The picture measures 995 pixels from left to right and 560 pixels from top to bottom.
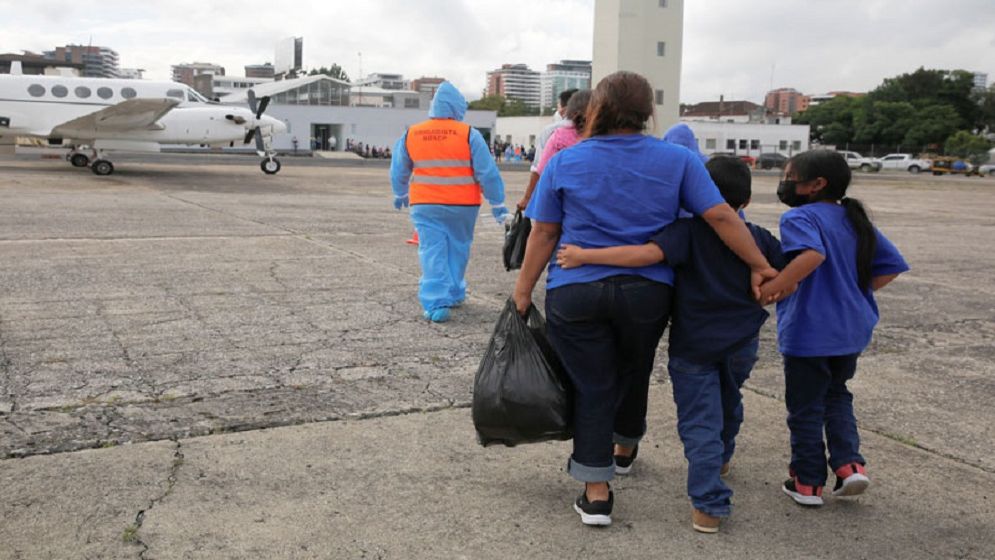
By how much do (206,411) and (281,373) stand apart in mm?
779

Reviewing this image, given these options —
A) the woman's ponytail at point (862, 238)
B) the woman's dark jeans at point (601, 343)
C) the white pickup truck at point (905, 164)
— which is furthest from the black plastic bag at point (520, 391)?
the white pickup truck at point (905, 164)

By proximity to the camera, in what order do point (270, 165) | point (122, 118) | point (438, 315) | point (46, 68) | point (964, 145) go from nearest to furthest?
point (438, 315), point (122, 118), point (270, 165), point (46, 68), point (964, 145)

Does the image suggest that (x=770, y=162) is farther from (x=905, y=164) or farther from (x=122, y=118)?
(x=122, y=118)

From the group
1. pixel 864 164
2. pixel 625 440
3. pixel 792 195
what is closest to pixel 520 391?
pixel 625 440

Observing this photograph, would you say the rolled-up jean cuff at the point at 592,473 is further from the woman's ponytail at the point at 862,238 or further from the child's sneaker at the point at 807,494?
the woman's ponytail at the point at 862,238

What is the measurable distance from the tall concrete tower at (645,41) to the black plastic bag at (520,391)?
6221 centimetres

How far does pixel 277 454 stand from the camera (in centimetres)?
399

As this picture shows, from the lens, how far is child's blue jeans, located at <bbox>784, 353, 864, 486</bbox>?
3.58 metres

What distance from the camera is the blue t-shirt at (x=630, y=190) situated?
329 centimetres

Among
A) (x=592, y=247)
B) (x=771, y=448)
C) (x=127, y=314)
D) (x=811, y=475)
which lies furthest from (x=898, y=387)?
(x=127, y=314)

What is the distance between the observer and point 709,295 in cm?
332

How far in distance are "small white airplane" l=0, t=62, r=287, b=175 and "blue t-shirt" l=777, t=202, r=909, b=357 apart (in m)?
21.8

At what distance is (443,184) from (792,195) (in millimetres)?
3597

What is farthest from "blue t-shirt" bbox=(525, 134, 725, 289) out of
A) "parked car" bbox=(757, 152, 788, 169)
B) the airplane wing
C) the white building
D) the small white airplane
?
the white building
